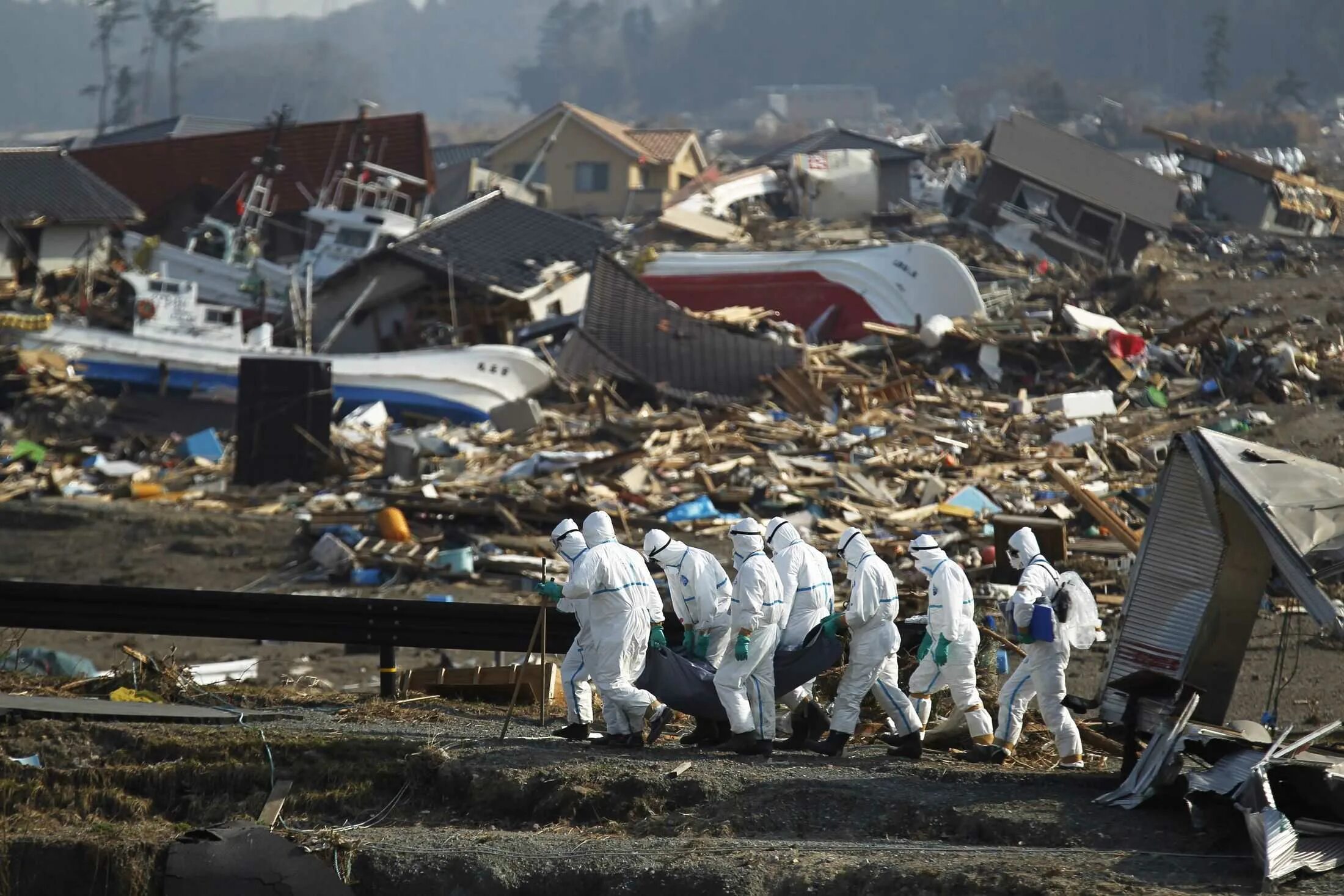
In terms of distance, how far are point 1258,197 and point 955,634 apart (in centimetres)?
4626

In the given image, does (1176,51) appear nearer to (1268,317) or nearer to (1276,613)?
(1268,317)

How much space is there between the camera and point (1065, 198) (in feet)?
147

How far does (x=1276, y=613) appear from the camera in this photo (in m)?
16.0

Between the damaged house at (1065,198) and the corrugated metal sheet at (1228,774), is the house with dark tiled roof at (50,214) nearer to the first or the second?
the damaged house at (1065,198)

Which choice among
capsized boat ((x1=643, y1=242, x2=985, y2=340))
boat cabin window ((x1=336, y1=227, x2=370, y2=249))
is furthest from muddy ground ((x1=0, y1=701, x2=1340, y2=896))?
boat cabin window ((x1=336, y1=227, x2=370, y2=249))

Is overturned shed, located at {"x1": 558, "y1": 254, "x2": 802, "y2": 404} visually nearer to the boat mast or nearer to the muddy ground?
the boat mast

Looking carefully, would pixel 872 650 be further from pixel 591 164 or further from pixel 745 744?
pixel 591 164

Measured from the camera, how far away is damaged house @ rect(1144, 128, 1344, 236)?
51.7m

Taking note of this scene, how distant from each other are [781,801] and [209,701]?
4471 millimetres

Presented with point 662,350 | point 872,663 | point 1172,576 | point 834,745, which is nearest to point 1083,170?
point 662,350

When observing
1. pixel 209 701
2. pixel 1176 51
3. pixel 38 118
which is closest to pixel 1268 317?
pixel 209 701

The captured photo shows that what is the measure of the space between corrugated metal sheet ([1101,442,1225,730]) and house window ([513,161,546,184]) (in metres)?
51.1

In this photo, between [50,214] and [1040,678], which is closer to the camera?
[1040,678]

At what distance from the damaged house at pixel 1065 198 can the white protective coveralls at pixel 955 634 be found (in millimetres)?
32991
